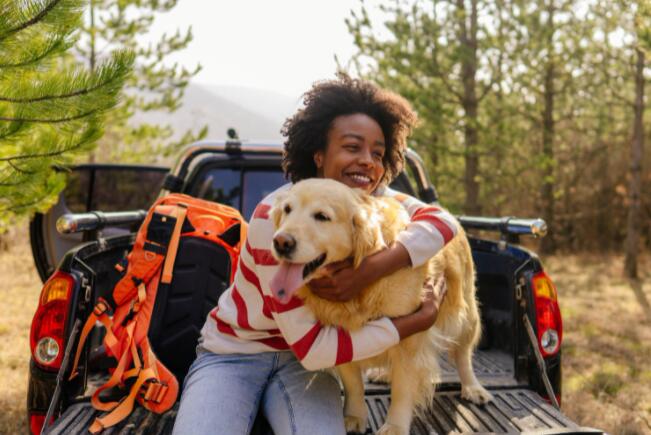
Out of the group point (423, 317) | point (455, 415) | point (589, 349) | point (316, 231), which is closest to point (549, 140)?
point (589, 349)

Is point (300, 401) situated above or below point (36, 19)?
below

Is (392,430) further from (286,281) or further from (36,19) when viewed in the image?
(36,19)

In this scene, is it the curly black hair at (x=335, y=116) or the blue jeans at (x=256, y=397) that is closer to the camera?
the blue jeans at (x=256, y=397)

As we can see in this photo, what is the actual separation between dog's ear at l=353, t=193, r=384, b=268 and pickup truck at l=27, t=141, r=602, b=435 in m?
0.82

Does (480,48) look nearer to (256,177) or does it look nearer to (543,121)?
(543,121)

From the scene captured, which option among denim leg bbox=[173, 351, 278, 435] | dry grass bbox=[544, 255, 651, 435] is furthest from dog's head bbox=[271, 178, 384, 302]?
dry grass bbox=[544, 255, 651, 435]

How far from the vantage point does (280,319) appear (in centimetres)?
207

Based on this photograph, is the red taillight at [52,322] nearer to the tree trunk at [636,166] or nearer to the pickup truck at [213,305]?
the pickup truck at [213,305]

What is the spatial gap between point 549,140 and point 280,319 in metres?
12.6

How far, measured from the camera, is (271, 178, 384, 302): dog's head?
6.28 ft

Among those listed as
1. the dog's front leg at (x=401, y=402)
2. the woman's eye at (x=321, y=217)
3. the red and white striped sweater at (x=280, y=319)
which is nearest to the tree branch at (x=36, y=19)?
the red and white striped sweater at (x=280, y=319)

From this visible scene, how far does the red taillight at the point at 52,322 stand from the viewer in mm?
2250

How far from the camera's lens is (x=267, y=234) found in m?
2.17

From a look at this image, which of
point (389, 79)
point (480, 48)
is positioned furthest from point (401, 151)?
point (389, 79)
